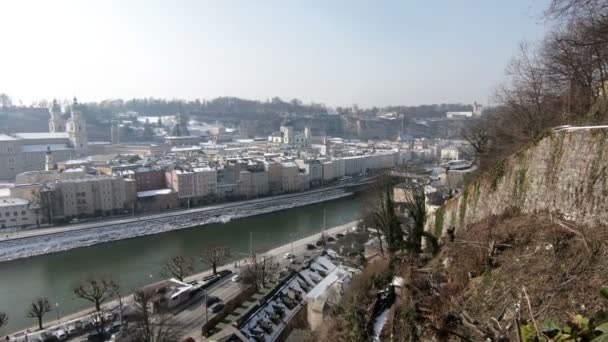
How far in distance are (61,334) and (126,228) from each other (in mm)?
8969

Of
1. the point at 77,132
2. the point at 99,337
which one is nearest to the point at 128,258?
the point at 99,337

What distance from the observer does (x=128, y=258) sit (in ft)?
44.3

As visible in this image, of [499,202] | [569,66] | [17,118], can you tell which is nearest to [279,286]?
[499,202]

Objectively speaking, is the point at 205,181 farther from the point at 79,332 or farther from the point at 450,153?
the point at 450,153

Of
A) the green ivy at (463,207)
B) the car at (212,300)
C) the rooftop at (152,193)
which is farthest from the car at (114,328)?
the rooftop at (152,193)

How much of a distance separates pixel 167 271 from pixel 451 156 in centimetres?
2722

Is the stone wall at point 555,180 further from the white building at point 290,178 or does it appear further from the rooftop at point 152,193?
the white building at point 290,178

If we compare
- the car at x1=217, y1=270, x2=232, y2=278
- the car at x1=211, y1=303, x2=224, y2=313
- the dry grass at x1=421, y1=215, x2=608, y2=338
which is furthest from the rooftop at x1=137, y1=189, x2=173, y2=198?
the dry grass at x1=421, y1=215, x2=608, y2=338

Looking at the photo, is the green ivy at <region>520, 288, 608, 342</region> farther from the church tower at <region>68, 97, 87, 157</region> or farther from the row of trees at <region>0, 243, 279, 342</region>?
the church tower at <region>68, 97, 87, 157</region>

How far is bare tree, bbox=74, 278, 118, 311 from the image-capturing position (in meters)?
9.45

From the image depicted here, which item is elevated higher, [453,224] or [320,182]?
[453,224]

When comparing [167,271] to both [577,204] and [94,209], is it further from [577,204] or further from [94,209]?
[577,204]

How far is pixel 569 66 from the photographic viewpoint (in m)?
5.69

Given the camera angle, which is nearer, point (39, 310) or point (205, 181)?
point (39, 310)
